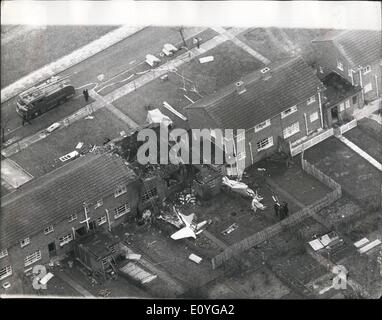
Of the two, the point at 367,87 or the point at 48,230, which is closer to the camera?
the point at 48,230

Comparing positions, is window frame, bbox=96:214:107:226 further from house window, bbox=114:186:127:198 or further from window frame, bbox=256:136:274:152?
window frame, bbox=256:136:274:152

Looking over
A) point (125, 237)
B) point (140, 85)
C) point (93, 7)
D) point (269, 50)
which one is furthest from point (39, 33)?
point (125, 237)

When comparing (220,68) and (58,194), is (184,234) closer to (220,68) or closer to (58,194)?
(58,194)

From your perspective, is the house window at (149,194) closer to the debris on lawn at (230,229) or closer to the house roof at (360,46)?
the debris on lawn at (230,229)

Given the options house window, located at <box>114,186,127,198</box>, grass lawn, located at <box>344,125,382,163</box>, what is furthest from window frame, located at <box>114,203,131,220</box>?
grass lawn, located at <box>344,125,382,163</box>

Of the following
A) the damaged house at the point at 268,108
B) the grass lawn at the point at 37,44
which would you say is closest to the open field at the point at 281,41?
the damaged house at the point at 268,108

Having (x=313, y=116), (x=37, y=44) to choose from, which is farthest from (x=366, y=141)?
(x=37, y=44)
